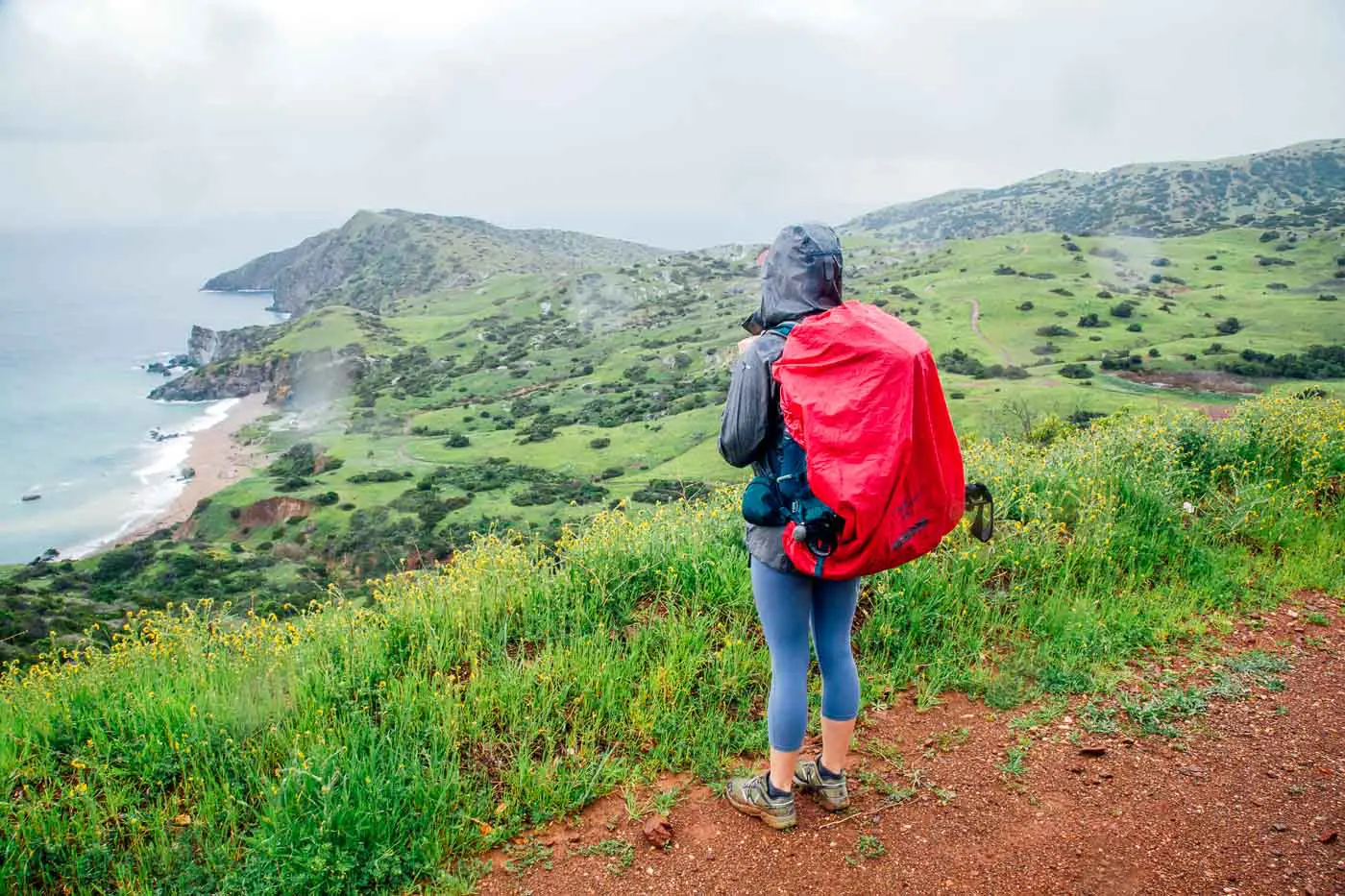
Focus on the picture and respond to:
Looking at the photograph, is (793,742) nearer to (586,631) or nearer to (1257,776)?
(586,631)

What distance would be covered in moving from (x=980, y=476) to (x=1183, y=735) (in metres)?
2.81

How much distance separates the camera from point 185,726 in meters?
3.39

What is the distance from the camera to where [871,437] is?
2520 millimetres

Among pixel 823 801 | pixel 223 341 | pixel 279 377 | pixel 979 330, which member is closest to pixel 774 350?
pixel 823 801

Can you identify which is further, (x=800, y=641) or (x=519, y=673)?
(x=519, y=673)

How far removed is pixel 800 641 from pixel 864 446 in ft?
3.03

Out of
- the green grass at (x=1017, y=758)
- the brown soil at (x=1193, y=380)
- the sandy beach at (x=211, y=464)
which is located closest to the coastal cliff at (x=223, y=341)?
the sandy beach at (x=211, y=464)

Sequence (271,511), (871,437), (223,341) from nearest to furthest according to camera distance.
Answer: (871,437)
(271,511)
(223,341)

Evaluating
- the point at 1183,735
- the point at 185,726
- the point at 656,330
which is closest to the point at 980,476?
the point at 1183,735

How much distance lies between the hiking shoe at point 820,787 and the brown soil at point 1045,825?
0.21 feet

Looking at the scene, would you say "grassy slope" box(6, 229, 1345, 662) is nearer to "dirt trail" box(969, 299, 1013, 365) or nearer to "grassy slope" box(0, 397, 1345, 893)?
"dirt trail" box(969, 299, 1013, 365)

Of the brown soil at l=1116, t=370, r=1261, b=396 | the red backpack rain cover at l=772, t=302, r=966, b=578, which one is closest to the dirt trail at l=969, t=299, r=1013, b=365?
the brown soil at l=1116, t=370, r=1261, b=396

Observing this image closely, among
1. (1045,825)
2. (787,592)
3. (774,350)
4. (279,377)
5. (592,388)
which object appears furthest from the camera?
(279,377)

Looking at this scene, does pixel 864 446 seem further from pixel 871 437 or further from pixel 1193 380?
pixel 1193 380
